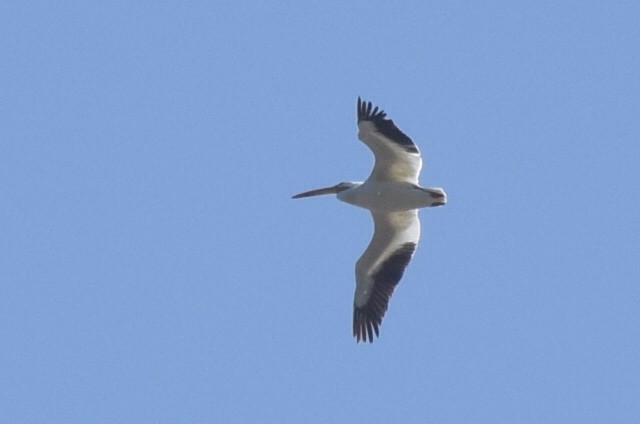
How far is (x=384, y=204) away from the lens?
24609mm

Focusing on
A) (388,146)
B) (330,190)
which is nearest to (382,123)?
(388,146)

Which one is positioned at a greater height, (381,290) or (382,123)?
(382,123)

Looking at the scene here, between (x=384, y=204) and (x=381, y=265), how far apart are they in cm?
135

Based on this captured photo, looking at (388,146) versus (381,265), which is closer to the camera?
(388,146)

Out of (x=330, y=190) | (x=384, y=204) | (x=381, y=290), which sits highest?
(x=330, y=190)

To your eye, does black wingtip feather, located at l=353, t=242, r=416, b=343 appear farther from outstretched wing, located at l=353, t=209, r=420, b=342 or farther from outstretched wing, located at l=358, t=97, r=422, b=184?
outstretched wing, located at l=358, t=97, r=422, b=184

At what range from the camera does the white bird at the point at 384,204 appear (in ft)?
78.6

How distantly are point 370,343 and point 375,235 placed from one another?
1.85 meters

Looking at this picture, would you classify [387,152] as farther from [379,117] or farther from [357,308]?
[357,308]

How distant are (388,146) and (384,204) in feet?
3.57

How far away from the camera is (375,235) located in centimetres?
2555

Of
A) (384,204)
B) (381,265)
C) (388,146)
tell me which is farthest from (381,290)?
(388,146)

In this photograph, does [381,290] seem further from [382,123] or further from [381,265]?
[382,123]

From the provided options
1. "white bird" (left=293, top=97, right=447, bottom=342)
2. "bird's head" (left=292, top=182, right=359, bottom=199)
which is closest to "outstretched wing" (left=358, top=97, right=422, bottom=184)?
"white bird" (left=293, top=97, right=447, bottom=342)
